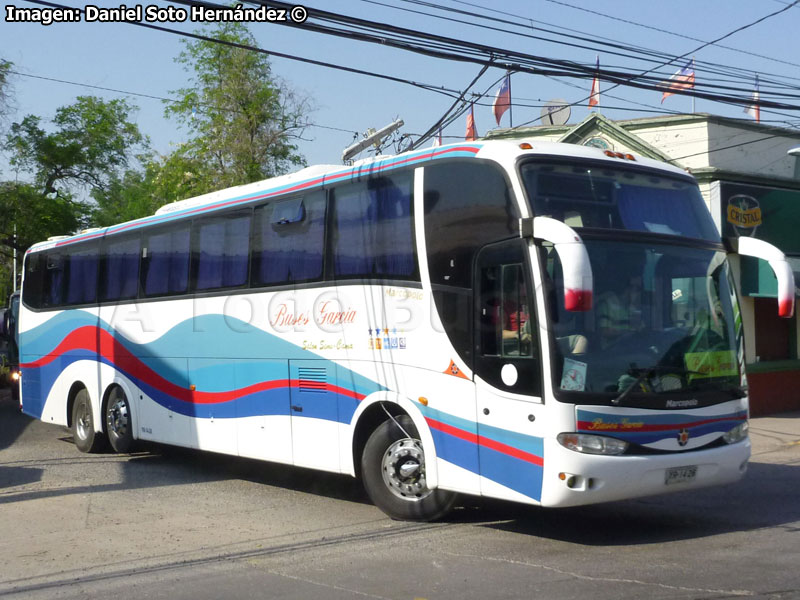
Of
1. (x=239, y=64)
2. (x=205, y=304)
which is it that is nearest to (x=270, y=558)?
(x=205, y=304)

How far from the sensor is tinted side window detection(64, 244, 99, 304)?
50.7 feet

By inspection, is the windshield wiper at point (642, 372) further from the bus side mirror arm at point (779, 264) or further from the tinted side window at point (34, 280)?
the tinted side window at point (34, 280)

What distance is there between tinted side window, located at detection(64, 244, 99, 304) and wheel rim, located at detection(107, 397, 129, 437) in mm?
1692

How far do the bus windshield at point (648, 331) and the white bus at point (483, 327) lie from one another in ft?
0.06

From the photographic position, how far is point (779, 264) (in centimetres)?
869

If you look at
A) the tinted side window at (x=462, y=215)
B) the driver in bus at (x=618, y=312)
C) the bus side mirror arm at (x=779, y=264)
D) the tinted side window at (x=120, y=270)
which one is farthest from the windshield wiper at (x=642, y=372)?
the tinted side window at (x=120, y=270)

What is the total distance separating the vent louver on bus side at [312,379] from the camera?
34.7 ft

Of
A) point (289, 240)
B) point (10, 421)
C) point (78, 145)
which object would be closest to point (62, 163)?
point (78, 145)

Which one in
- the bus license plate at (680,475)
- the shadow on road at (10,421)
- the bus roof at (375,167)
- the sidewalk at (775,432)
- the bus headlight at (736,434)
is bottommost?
the sidewalk at (775,432)

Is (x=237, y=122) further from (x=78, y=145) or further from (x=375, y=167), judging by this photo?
(x=375, y=167)

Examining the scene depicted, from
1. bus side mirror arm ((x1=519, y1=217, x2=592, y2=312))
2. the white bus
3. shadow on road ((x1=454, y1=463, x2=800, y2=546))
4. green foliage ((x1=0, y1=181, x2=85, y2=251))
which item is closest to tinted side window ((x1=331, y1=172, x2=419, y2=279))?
the white bus

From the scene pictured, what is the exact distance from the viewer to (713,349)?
875cm

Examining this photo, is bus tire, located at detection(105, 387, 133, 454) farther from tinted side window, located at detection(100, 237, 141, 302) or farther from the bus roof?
the bus roof

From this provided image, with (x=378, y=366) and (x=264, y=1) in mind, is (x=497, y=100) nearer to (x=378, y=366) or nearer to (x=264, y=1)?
(x=264, y=1)
